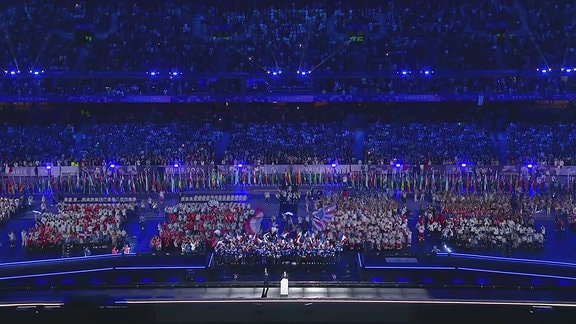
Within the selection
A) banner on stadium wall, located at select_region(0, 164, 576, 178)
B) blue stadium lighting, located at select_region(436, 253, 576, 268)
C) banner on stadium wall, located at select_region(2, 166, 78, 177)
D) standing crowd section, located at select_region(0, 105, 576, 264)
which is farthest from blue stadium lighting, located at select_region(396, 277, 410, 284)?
banner on stadium wall, located at select_region(2, 166, 78, 177)

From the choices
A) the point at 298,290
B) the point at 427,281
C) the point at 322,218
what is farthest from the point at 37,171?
the point at 427,281

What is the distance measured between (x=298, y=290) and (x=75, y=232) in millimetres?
12954

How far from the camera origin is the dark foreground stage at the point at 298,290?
2508cm

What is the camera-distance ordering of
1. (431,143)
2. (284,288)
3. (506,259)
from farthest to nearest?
(431,143) < (506,259) < (284,288)

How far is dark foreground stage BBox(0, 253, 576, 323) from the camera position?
2508cm

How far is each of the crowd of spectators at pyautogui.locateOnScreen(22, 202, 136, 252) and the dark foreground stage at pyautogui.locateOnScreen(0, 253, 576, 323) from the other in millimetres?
1801

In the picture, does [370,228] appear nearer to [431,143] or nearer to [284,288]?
[284,288]

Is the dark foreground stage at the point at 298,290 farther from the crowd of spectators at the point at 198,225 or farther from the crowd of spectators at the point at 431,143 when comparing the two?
the crowd of spectators at the point at 431,143

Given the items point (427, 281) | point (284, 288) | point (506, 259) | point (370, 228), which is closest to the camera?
point (284, 288)

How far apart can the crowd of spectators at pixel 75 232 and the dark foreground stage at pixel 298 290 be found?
70.9 inches

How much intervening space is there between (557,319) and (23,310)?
67.1 feet

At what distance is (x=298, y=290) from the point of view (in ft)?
91.1

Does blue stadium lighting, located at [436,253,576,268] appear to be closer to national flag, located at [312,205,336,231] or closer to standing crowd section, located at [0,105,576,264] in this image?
standing crowd section, located at [0,105,576,264]

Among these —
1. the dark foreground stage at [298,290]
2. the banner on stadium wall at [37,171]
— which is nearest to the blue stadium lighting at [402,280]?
the dark foreground stage at [298,290]
